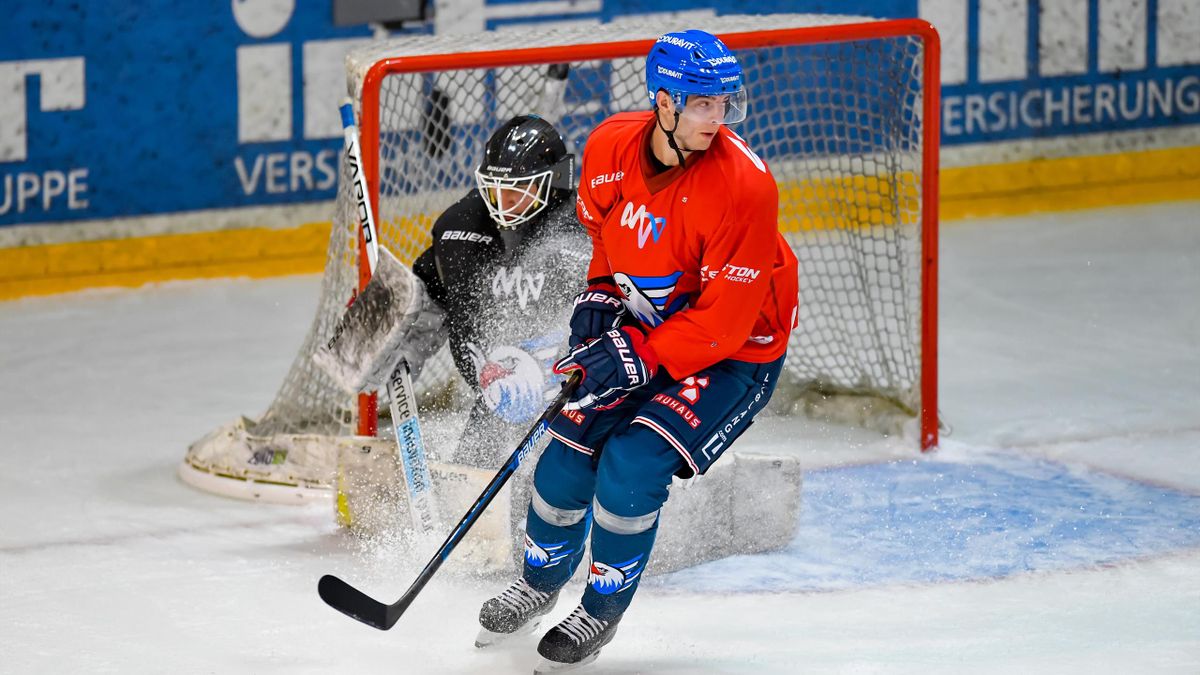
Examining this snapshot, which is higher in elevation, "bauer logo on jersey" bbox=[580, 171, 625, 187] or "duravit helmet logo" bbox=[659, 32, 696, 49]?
"duravit helmet logo" bbox=[659, 32, 696, 49]

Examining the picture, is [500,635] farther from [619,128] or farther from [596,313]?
[619,128]

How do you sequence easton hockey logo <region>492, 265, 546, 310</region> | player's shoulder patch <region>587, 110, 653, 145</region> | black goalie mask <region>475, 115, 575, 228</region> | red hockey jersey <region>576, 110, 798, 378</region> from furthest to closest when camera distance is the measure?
easton hockey logo <region>492, 265, 546, 310</region>
black goalie mask <region>475, 115, 575, 228</region>
player's shoulder patch <region>587, 110, 653, 145</region>
red hockey jersey <region>576, 110, 798, 378</region>

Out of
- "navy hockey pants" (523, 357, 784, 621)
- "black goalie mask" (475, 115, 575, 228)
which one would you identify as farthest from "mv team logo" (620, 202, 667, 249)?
"black goalie mask" (475, 115, 575, 228)

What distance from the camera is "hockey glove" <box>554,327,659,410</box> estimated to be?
10.5ft

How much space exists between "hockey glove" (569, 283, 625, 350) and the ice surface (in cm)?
62

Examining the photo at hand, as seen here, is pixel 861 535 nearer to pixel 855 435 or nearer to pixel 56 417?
pixel 855 435

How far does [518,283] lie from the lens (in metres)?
4.14

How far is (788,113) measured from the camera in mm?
6766

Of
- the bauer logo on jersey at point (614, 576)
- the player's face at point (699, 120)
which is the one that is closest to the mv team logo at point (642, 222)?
the player's face at point (699, 120)

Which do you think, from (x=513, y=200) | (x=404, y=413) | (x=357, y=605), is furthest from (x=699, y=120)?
(x=404, y=413)

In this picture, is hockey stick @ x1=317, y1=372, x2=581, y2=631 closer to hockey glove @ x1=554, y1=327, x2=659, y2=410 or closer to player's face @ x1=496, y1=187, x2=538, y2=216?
hockey glove @ x1=554, y1=327, x2=659, y2=410

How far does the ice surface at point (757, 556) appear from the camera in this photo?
3.50m

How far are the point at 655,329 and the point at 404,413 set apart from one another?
3.11ft

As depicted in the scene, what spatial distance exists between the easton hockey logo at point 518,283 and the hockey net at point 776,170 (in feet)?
1.31
